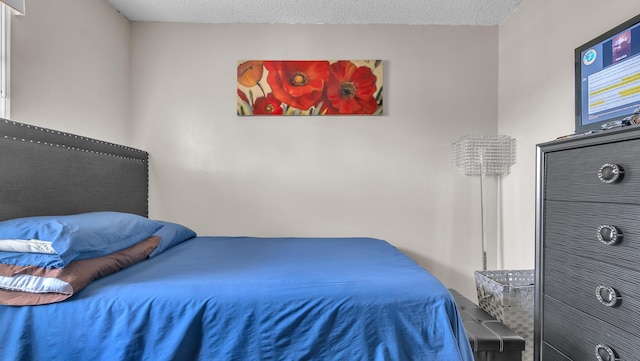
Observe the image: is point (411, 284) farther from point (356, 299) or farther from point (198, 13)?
point (198, 13)

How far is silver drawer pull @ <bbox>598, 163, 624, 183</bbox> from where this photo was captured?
106 cm

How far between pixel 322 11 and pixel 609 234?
7.70ft

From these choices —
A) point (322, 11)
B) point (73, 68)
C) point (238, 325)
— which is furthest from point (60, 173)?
point (322, 11)

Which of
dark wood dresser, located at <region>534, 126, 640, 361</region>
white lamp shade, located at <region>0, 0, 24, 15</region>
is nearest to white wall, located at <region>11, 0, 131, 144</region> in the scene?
white lamp shade, located at <region>0, 0, 24, 15</region>

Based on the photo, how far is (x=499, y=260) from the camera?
9.09ft

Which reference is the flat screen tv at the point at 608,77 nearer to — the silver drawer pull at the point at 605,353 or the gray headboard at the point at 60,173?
the silver drawer pull at the point at 605,353

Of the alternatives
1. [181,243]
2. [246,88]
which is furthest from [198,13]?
[181,243]

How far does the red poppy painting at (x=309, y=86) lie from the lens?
110 inches

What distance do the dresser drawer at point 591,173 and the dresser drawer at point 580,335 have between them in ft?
1.39

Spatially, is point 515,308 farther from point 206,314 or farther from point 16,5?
point 16,5

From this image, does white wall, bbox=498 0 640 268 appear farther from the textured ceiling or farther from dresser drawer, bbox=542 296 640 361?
dresser drawer, bbox=542 296 640 361

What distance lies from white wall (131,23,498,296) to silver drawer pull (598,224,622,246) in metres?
1.70

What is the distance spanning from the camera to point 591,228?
46.3 inches

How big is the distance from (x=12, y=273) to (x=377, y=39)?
2747 millimetres
